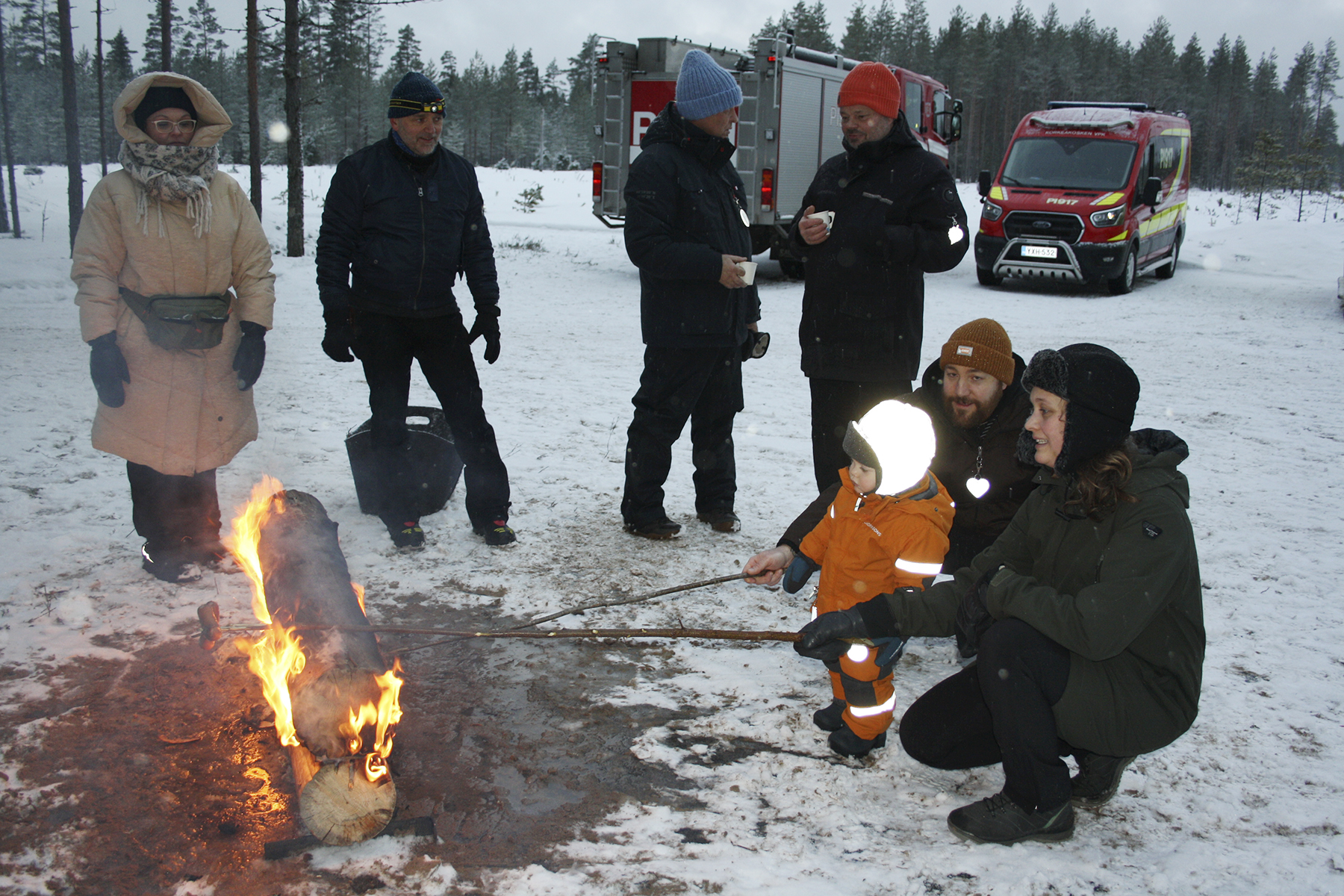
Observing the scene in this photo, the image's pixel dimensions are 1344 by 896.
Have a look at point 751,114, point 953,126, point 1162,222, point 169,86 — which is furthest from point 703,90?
point 953,126

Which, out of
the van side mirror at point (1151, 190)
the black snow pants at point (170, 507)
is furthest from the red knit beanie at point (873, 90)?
the van side mirror at point (1151, 190)

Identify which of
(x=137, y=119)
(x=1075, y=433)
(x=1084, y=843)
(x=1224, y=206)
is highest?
(x=1224, y=206)

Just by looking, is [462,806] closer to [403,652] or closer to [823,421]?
[403,652]

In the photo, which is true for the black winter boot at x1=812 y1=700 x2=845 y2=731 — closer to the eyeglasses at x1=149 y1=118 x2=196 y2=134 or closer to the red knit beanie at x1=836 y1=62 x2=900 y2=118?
the red knit beanie at x1=836 y1=62 x2=900 y2=118

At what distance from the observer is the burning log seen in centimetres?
236

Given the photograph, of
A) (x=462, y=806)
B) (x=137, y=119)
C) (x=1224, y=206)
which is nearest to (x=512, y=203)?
(x=1224, y=206)

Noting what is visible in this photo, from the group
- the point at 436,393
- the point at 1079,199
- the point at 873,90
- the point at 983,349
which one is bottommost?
the point at 436,393

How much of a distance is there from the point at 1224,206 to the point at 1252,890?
36565 millimetres

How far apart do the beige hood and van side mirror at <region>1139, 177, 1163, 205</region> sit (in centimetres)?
1278

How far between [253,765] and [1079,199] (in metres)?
13.1

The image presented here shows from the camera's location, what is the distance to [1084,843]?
8.15 ft

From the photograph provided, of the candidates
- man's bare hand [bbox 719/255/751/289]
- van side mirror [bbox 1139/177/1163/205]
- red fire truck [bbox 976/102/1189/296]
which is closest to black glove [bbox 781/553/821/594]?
man's bare hand [bbox 719/255/751/289]

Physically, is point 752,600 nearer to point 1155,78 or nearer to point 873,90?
point 873,90

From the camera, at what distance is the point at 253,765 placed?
2.70 meters
